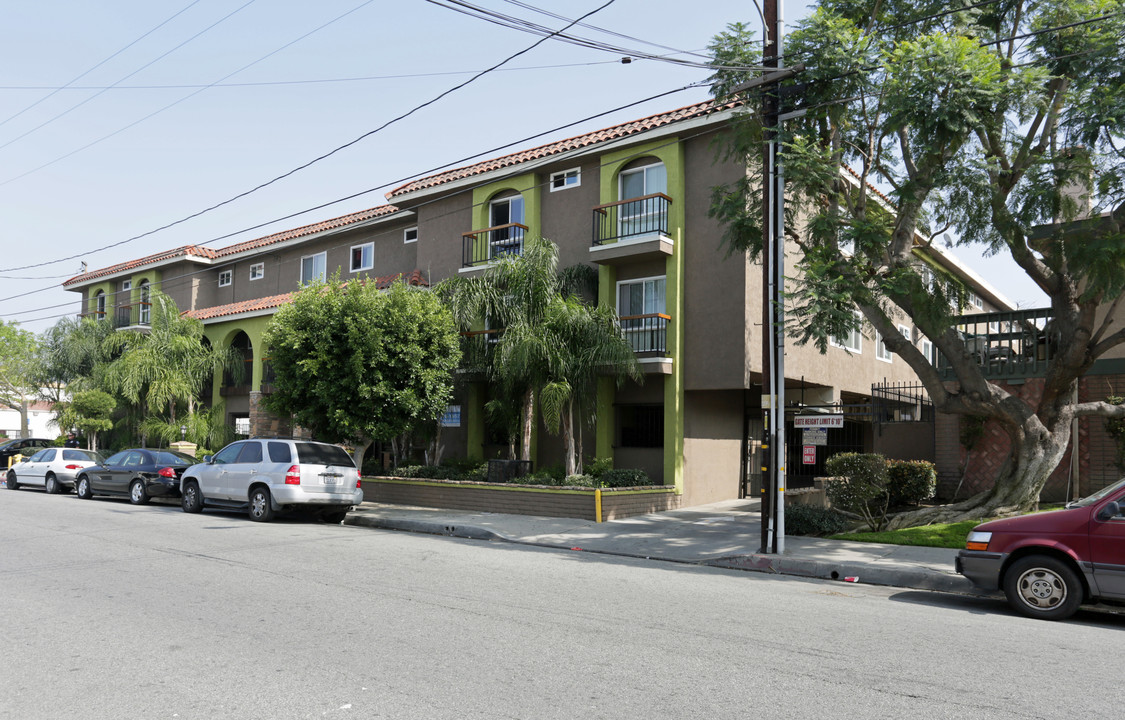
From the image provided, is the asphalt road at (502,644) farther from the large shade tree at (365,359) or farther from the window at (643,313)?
the window at (643,313)

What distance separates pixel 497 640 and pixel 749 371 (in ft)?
42.6

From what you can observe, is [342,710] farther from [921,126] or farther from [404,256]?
[404,256]

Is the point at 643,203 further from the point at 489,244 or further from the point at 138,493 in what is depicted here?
the point at 138,493

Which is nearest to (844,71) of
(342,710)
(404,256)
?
A: (342,710)

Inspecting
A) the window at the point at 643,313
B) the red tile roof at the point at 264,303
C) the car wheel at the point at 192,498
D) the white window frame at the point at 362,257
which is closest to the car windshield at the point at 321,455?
the car wheel at the point at 192,498

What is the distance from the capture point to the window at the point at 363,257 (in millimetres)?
27891

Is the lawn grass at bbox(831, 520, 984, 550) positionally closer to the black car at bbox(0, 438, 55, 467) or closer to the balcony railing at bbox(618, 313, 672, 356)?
the balcony railing at bbox(618, 313, 672, 356)

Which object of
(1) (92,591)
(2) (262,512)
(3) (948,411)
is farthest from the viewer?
(2) (262,512)

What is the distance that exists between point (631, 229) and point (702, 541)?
8858 mm

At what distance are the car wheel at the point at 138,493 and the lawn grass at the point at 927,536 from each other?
52.0 ft

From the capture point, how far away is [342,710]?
500 centimetres

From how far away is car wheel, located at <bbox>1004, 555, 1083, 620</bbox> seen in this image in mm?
8359

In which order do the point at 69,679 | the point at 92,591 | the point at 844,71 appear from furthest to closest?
1. the point at 844,71
2. the point at 92,591
3. the point at 69,679

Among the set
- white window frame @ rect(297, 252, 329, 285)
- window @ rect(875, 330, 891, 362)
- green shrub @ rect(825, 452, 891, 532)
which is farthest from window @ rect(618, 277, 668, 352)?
white window frame @ rect(297, 252, 329, 285)
